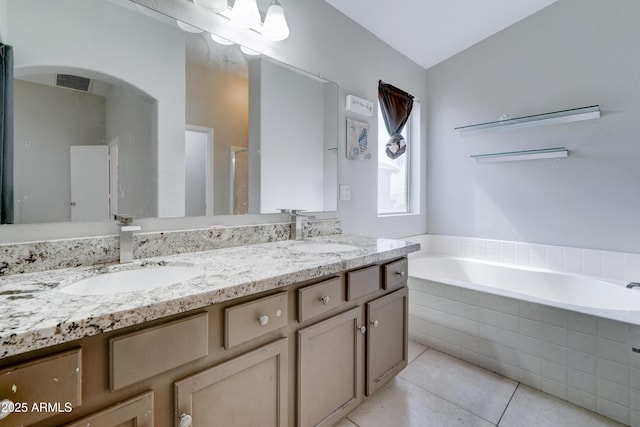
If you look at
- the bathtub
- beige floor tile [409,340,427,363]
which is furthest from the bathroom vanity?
the bathtub

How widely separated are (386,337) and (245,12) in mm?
1816

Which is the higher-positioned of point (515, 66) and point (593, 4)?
point (593, 4)

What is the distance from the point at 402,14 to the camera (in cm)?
225

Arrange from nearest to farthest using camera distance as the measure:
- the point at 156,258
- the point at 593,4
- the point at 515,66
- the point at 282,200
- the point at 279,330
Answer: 1. the point at 279,330
2. the point at 156,258
3. the point at 282,200
4. the point at 593,4
5. the point at 515,66

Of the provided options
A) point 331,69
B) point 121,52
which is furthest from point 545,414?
point 121,52

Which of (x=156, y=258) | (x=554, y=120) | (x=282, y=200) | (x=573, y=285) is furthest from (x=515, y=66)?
(x=156, y=258)

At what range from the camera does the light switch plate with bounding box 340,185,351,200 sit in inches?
86.3

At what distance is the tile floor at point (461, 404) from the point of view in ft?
4.89

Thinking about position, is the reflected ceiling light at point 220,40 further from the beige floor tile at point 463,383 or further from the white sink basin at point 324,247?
the beige floor tile at point 463,383

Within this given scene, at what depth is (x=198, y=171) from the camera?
1.46 meters

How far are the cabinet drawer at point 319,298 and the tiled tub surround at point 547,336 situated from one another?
45.7 inches

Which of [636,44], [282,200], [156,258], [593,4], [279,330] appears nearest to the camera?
[279,330]

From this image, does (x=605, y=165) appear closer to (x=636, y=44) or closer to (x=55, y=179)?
(x=636, y=44)

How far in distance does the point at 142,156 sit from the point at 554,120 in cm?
273
